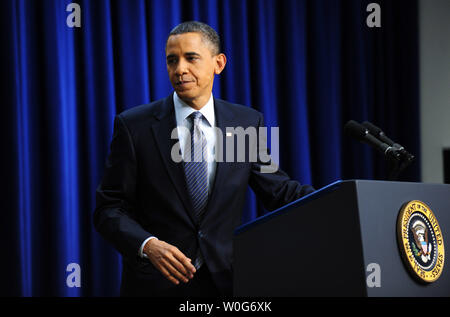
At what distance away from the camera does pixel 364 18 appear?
10.6 ft

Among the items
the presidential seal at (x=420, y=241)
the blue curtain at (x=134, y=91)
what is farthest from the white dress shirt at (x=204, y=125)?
the blue curtain at (x=134, y=91)

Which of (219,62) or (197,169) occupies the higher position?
(219,62)

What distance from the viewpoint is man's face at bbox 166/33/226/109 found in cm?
167

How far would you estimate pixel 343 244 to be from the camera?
3.39 feet

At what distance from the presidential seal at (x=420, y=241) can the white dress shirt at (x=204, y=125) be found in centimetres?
69

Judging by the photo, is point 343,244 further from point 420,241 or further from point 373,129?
point 373,129

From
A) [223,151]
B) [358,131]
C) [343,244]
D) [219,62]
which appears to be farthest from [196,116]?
[343,244]

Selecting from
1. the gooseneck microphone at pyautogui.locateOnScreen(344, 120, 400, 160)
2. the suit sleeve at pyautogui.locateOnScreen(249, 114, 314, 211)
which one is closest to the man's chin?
the suit sleeve at pyautogui.locateOnScreen(249, 114, 314, 211)

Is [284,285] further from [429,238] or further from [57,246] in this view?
[57,246]

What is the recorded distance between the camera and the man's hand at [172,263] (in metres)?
1.28

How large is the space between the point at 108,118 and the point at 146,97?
0.72 feet

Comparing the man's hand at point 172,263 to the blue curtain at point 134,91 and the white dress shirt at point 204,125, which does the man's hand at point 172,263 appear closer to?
the white dress shirt at point 204,125

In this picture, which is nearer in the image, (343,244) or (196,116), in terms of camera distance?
(343,244)

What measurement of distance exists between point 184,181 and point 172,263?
1.22ft
